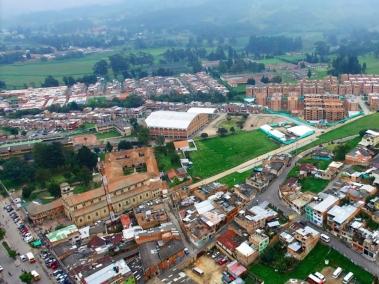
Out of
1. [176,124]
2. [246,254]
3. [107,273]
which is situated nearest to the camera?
[107,273]

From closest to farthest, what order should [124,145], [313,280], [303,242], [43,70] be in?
[313,280] < [303,242] < [124,145] < [43,70]

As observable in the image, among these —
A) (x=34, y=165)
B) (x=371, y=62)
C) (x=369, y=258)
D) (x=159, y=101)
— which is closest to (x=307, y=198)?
(x=369, y=258)

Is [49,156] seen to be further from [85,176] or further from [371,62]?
[371,62]

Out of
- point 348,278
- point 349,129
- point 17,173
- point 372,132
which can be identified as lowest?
point 349,129

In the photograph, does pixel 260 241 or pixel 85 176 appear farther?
pixel 85 176

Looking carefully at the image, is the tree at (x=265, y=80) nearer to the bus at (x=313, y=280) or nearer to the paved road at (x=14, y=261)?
the paved road at (x=14, y=261)

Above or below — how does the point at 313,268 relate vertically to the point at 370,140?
below

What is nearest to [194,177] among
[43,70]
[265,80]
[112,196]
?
[112,196]
